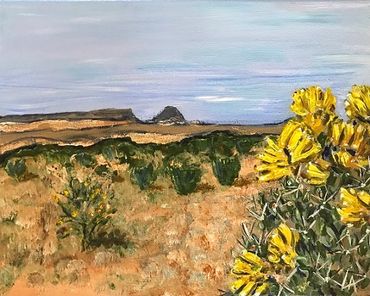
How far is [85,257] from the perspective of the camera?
1.54 m

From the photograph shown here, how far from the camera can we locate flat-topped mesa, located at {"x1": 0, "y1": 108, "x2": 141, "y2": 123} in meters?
1.57

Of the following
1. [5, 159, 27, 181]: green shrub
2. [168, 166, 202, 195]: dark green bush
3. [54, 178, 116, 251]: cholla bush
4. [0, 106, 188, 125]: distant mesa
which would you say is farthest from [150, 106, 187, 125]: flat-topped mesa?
[5, 159, 27, 181]: green shrub

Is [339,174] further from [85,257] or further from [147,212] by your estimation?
[85,257]

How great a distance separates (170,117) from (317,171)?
2.13ft

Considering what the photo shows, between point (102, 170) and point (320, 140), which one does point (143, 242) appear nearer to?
point (102, 170)

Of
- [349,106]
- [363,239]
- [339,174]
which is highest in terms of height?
[349,106]

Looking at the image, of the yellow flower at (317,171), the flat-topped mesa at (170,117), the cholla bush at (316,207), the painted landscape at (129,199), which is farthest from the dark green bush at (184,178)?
the yellow flower at (317,171)

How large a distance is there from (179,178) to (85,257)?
30 cm

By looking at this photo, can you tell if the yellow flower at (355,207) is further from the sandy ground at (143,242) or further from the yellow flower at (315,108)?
the sandy ground at (143,242)

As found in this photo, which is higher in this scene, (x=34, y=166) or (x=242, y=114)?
(x=242, y=114)

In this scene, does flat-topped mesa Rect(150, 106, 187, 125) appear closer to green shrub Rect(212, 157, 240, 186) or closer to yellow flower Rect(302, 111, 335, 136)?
green shrub Rect(212, 157, 240, 186)

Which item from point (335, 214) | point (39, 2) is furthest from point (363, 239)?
point (39, 2)

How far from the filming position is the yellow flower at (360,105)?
0.98 meters

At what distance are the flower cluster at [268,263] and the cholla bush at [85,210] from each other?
0.55 m
